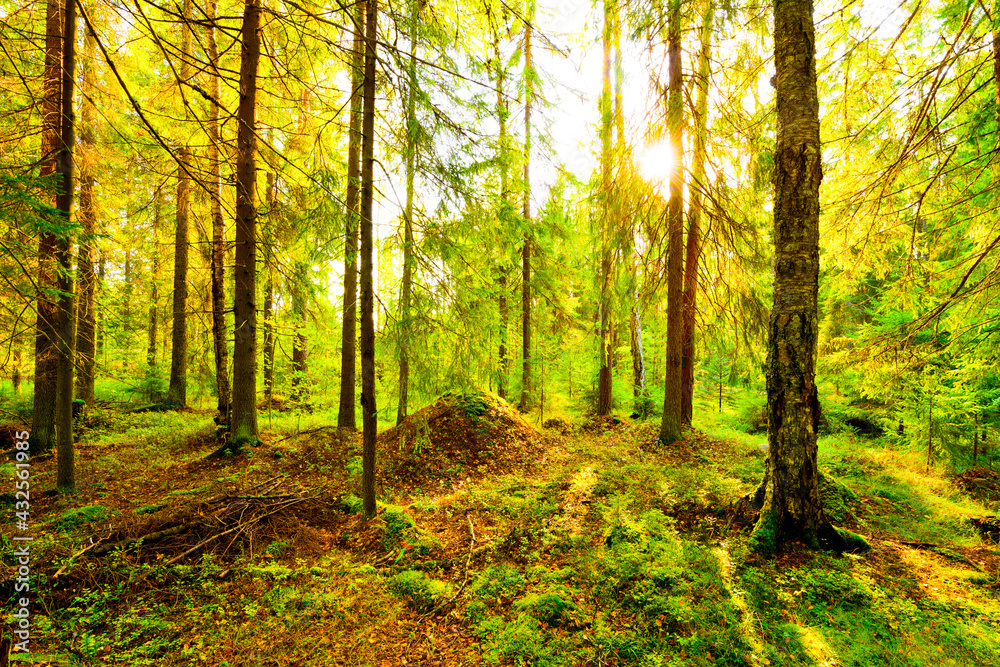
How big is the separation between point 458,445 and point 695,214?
295 inches

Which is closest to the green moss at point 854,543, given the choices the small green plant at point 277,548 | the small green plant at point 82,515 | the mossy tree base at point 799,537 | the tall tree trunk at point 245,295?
the mossy tree base at point 799,537

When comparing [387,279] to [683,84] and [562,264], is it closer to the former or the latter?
[562,264]

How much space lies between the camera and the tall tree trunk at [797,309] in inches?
175

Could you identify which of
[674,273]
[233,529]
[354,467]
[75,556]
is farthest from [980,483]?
[75,556]

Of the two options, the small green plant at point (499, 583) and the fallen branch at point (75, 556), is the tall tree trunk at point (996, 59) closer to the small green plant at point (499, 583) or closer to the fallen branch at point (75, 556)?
the small green plant at point (499, 583)

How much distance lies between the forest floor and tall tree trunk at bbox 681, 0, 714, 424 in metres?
3.47

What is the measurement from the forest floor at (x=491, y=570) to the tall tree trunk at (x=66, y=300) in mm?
616

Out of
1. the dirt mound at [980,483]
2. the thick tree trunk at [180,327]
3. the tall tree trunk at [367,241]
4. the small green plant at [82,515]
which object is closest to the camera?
the small green plant at [82,515]

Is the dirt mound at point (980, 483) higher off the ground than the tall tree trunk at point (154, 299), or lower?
lower

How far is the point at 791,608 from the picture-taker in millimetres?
3553

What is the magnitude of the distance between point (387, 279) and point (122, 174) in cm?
720

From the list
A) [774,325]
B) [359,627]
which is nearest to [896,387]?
[774,325]

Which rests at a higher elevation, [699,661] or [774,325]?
[774,325]

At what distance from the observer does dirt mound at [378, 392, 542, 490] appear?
7.63 m
